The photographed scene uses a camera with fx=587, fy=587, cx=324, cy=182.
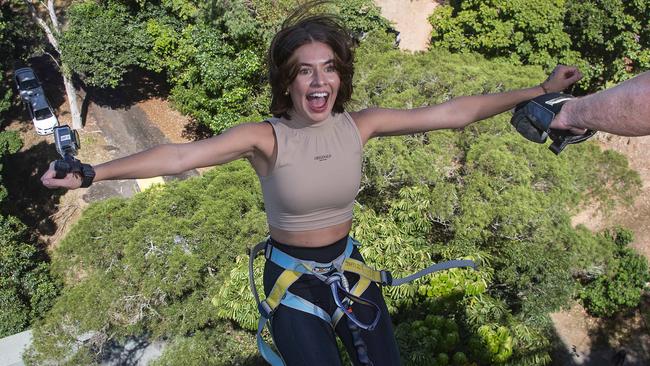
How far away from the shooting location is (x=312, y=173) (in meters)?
3.22

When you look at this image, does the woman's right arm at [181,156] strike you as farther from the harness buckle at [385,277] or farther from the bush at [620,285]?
the bush at [620,285]

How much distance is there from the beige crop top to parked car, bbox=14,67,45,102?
814 inches

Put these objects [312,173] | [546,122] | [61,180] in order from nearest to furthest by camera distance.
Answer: [61,180] < [546,122] < [312,173]

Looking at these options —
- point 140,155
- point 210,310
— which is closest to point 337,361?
point 140,155

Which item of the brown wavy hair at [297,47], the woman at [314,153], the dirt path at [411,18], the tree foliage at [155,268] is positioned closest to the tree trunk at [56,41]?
the tree foliage at [155,268]

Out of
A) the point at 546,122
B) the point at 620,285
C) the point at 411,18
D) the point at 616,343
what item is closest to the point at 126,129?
the point at 411,18

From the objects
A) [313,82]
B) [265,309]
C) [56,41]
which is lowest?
[265,309]

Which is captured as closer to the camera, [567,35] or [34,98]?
[567,35]

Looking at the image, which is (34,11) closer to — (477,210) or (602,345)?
(477,210)

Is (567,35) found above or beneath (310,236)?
beneath

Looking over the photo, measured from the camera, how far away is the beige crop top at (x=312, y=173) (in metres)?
3.21

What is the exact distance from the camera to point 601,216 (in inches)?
815

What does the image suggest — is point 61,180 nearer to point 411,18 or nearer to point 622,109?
point 622,109

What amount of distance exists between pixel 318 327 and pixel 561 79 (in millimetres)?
2027
